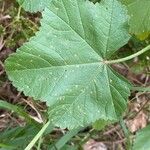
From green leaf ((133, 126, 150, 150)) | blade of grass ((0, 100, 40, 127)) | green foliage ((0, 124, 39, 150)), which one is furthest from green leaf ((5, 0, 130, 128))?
green foliage ((0, 124, 39, 150))

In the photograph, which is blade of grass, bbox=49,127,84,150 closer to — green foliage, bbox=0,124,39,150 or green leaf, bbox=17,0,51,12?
green foliage, bbox=0,124,39,150

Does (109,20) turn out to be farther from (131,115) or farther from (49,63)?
(131,115)

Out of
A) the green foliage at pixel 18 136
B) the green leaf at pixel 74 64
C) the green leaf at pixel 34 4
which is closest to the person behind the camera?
the green leaf at pixel 74 64

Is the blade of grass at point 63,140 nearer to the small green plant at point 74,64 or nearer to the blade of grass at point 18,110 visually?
the blade of grass at point 18,110

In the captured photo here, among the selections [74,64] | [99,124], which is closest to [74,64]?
[74,64]

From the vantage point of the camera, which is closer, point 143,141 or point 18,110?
point 143,141

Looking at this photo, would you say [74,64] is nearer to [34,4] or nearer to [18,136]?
[34,4]

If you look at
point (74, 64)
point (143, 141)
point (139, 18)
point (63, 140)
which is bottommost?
point (63, 140)

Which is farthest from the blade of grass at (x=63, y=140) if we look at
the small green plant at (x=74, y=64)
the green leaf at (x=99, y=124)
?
the small green plant at (x=74, y=64)
